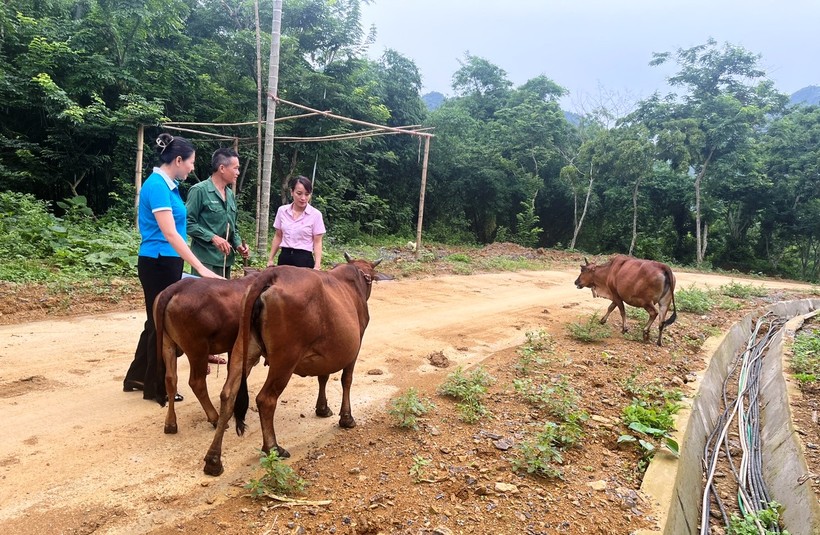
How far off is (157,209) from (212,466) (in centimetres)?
190

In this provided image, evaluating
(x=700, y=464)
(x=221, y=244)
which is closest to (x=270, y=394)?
(x=221, y=244)

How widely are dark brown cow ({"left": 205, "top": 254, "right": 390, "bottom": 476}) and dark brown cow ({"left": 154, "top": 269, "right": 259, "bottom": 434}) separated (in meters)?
0.35

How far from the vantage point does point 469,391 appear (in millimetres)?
4711

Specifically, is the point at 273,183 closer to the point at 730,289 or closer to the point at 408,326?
the point at 408,326

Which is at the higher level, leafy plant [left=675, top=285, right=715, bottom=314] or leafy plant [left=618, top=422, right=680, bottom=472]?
leafy plant [left=675, top=285, right=715, bottom=314]

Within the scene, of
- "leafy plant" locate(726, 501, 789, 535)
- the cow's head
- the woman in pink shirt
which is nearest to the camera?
"leafy plant" locate(726, 501, 789, 535)

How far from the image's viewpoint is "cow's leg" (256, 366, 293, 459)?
320 cm

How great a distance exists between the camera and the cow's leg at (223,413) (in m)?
3.04

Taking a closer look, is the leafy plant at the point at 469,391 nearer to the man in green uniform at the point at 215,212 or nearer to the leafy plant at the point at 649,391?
the leafy plant at the point at 649,391

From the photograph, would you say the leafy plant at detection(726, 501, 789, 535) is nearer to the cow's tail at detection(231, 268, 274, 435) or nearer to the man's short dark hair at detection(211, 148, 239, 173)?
the cow's tail at detection(231, 268, 274, 435)

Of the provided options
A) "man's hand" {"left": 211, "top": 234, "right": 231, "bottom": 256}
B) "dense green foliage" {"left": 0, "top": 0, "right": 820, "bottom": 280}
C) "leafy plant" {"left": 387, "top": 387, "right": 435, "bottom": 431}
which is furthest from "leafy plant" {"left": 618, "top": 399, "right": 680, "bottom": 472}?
"dense green foliage" {"left": 0, "top": 0, "right": 820, "bottom": 280}

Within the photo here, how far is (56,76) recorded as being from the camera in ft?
44.3

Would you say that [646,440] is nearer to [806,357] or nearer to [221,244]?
[221,244]

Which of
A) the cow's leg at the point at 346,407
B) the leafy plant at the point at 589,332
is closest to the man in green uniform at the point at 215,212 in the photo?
the cow's leg at the point at 346,407
